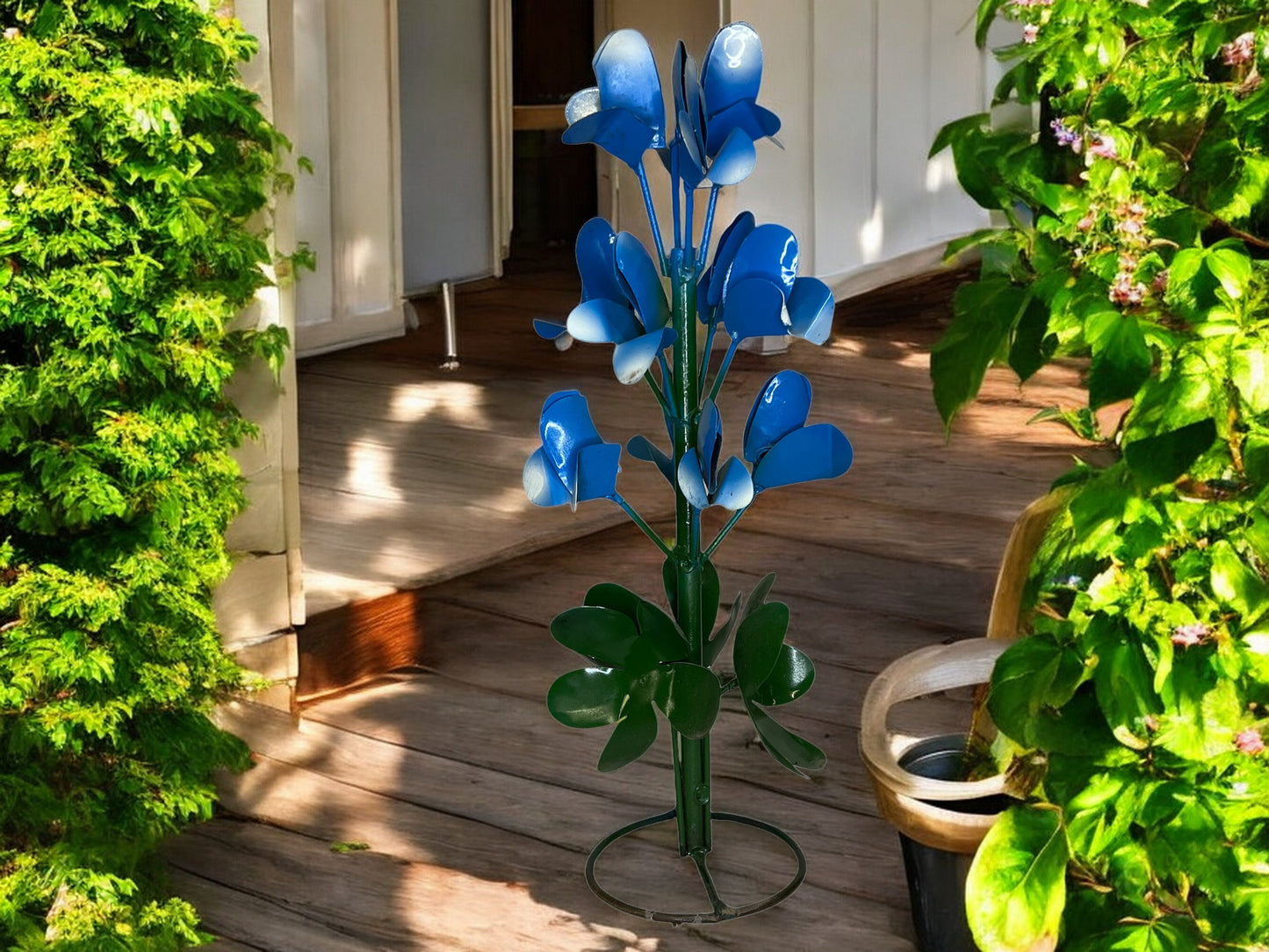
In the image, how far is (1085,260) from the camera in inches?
66.7

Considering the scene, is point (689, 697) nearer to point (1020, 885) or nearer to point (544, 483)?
point (544, 483)

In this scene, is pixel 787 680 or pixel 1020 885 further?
pixel 787 680

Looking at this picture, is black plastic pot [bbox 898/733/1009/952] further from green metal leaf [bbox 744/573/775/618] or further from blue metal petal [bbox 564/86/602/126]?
blue metal petal [bbox 564/86/602/126]

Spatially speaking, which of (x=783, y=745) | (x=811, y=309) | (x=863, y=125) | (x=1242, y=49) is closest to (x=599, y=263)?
(x=811, y=309)

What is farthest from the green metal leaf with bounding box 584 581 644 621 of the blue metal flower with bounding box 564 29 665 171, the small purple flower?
the small purple flower

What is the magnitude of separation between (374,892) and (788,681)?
0.64 metres

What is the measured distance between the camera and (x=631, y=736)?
2.20 meters

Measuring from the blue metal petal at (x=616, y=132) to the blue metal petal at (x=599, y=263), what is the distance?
0.35 ft

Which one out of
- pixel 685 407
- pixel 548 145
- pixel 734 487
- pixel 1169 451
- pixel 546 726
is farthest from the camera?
pixel 548 145

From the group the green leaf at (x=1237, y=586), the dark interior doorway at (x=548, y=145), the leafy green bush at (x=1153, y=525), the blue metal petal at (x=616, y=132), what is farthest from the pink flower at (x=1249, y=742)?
the dark interior doorway at (x=548, y=145)

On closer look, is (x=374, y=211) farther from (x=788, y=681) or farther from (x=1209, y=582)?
(x=1209, y=582)

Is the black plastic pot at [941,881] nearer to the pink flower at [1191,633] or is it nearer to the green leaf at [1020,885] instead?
the green leaf at [1020,885]

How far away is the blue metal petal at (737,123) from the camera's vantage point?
2.07 meters

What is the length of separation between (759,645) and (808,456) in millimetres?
262
